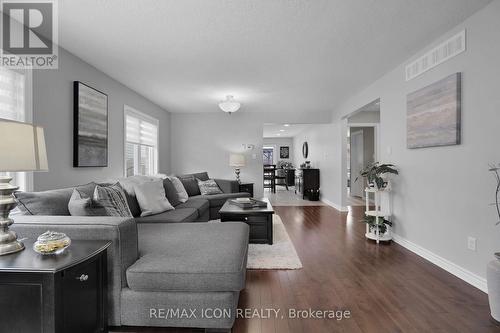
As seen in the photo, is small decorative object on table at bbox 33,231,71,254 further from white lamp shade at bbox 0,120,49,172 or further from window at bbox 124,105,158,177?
window at bbox 124,105,158,177

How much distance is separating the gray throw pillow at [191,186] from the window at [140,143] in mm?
867

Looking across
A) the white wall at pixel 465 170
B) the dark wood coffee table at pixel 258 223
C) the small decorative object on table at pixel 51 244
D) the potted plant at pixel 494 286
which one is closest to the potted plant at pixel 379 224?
the white wall at pixel 465 170

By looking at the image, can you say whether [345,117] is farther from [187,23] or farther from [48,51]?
[48,51]

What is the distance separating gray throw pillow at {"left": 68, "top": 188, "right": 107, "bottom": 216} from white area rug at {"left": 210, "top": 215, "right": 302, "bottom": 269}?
1.54 m

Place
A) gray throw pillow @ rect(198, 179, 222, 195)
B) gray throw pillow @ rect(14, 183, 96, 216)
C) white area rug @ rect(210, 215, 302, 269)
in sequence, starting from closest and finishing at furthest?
gray throw pillow @ rect(14, 183, 96, 216) < white area rug @ rect(210, 215, 302, 269) < gray throw pillow @ rect(198, 179, 222, 195)

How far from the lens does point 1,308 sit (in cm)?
125

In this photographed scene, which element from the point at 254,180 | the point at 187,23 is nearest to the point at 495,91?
the point at 187,23

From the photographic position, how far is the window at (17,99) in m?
2.20

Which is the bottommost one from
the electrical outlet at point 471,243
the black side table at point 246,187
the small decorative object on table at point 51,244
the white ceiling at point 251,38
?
the electrical outlet at point 471,243

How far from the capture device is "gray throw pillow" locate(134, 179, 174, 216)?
3.05 metres

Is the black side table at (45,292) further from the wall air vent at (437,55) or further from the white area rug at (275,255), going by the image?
the wall air vent at (437,55)

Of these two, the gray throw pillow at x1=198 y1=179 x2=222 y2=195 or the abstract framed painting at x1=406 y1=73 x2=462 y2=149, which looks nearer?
the abstract framed painting at x1=406 y1=73 x2=462 y2=149

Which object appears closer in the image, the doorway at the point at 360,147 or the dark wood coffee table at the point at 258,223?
the dark wood coffee table at the point at 258,223

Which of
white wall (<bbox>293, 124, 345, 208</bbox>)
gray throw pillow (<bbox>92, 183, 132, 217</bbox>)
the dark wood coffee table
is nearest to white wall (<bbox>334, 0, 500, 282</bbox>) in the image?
the dark wood coffee table
